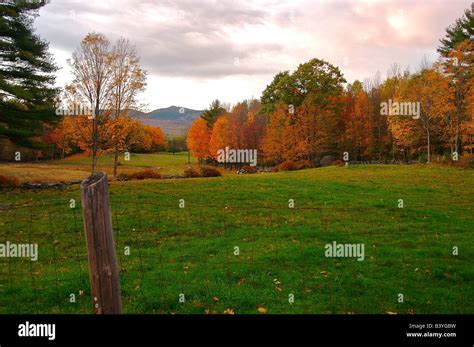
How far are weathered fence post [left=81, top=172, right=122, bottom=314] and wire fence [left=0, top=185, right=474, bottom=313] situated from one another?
2.59 meters

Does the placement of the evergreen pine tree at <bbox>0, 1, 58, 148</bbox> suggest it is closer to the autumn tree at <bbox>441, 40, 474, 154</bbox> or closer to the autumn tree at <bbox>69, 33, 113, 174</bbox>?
the autumn tree at <bbox>69, 33, 113, 174</bbox>

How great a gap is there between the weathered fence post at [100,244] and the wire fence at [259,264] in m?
2.59

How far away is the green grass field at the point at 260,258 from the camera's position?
6.91m

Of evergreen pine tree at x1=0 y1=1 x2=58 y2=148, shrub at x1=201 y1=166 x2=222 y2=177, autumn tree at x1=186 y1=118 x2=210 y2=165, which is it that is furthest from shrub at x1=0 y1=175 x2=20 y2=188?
autumn tree at x1=186 y1=118 x2=210 y2=165

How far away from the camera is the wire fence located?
6852 millimetres

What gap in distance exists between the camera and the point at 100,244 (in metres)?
4.08

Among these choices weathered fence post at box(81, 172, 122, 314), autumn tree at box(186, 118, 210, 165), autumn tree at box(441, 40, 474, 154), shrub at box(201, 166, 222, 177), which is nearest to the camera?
weathered fence post at box(81, 172, 122, 314)

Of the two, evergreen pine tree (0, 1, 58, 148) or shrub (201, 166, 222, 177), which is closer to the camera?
evergreen pine tree (0, 1, 58, 148)

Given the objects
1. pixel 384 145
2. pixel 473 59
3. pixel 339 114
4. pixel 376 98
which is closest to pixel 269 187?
pixel 473 59

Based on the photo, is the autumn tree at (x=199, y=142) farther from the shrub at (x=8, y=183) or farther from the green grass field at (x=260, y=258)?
the green grass field at (x=260, y=258)

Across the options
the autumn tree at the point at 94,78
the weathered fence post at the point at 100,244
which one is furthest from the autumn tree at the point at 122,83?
the weathered fence post at the point at 100,244

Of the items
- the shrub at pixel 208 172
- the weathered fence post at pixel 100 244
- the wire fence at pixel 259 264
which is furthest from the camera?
the shrub at pixel 208 172

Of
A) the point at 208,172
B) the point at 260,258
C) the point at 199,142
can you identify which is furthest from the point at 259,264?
the point at 199,142

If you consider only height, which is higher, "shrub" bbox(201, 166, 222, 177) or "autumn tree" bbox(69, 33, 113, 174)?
"autumn tree" bbox(69, 33, 113, 174)
